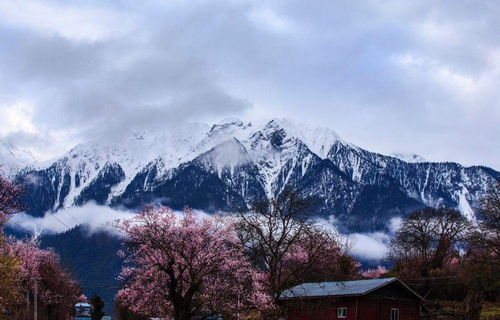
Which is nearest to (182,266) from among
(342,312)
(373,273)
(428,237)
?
(342,312)

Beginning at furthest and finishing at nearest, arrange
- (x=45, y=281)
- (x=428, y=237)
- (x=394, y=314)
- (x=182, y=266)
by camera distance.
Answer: (x=428, y=237), (x=45, y=281), (x=394, y=314), (x=182, y=266)

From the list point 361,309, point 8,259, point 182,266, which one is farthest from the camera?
point 361,309

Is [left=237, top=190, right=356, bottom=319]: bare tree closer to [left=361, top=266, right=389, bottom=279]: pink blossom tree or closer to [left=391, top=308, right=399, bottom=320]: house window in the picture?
[left=391, top=308, right=399, bottom=320]: house window

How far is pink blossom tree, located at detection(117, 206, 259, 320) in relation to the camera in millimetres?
48188

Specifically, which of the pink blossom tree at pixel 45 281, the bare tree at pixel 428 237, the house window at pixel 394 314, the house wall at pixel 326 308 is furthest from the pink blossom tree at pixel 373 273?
the pink blossom tree at pixel 45 281

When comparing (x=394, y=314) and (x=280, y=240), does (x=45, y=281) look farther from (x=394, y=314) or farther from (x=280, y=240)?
(x=394, y=314)

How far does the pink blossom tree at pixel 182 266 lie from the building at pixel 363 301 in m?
10.6

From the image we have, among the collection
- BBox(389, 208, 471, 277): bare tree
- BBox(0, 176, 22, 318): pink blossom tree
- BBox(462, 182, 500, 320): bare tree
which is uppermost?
BBox(389, 208, 471, 277): bare tree

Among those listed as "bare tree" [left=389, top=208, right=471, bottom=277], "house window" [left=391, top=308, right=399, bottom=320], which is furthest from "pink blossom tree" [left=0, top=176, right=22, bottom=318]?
"bare tree" [left=389, top=208, right=471, bottom=277]

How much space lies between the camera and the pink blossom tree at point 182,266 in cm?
4819

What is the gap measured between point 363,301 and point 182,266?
21.6 m

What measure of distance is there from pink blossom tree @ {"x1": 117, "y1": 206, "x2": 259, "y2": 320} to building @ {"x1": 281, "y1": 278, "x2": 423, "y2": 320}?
1063 cm

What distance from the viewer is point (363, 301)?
6388 cm

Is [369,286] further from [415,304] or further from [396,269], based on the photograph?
[396,269]
